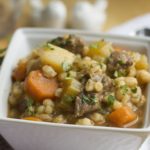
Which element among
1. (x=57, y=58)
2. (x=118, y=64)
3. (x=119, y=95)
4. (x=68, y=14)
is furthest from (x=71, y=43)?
(x=68, y=14)

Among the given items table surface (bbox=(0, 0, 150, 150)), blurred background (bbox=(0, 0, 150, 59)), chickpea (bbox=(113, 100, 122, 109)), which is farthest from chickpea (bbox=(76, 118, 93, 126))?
table surface (bbox=(0, 0, 150, 150))

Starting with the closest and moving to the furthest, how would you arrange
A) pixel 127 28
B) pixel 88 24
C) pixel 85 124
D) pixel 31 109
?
pixel 85 124 → pixel 31 109 → pixel 127 28 → pixel 88 24

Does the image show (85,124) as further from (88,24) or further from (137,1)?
(137,1)

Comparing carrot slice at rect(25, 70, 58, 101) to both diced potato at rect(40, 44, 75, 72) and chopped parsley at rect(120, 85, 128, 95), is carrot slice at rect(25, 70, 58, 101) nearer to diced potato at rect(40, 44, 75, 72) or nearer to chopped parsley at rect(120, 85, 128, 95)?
diced potato at rect(40, 44, 75, 72)

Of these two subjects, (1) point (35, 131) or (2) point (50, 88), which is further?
(2) point (50, 88)

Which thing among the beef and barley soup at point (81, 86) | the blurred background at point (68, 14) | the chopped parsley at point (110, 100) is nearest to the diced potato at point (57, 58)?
the beef and barley soup at point (81, 86)

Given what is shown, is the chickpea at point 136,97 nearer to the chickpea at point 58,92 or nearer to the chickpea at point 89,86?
the chickpea at point 89,86

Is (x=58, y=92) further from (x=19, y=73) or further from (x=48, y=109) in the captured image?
(x=19, y=73)

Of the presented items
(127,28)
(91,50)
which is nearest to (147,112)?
(91,50)
